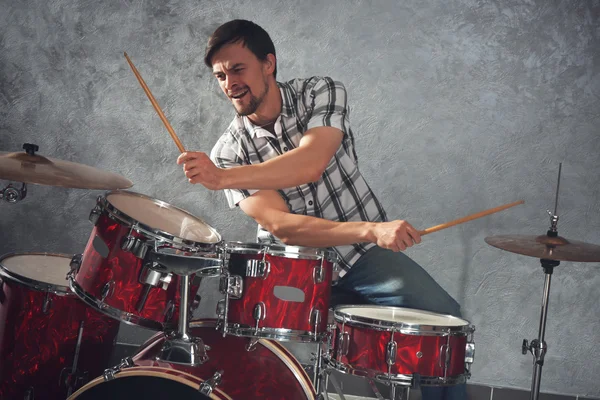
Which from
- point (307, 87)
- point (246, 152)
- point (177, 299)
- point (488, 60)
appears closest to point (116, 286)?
point (177, 299)

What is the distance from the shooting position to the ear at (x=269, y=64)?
260 centimetres

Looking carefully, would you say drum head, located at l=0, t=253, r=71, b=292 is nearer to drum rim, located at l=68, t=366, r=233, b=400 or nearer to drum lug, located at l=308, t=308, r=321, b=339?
drum rim, located at l=68, t=366, r=233, b=400

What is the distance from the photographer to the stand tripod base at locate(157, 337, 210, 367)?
1.96m

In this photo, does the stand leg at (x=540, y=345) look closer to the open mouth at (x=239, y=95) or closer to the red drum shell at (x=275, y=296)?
the red drum shell at (x=275, y=296)

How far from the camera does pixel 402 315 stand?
2271 millimetres

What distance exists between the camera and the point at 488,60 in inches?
122

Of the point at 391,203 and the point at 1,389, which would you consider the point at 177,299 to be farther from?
the point at 391,203

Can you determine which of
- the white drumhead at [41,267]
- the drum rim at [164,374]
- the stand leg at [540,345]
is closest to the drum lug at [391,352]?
the drum rim at [164,374]

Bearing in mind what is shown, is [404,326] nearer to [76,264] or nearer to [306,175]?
[306,175]

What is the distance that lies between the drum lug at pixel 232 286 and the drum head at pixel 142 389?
1.05 ft

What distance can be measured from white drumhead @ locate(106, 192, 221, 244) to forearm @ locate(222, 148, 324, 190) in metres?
0.17

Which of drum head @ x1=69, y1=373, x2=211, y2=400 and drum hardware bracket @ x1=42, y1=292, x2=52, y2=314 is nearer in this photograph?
drum head @ x1=69, y1=373, x2=211, y2=400

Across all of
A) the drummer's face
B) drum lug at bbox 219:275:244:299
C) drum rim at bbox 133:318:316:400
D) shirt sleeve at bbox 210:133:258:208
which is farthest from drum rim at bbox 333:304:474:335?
the drummer's face

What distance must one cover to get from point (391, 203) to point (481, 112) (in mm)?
577
